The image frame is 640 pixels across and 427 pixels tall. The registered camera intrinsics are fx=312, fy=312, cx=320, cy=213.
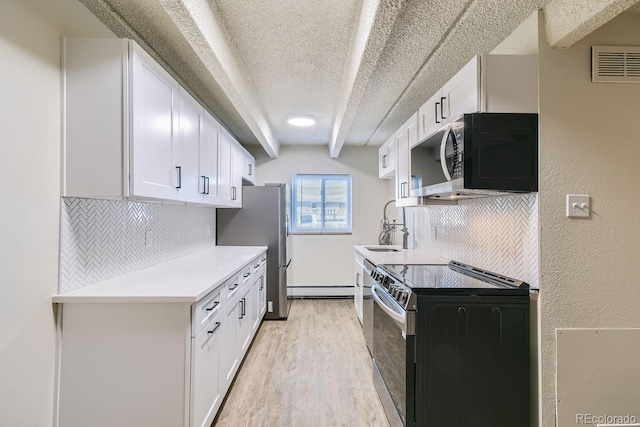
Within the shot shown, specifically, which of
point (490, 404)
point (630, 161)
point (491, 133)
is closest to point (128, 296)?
point (490, 404)

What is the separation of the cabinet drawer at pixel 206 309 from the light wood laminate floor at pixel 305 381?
746mm

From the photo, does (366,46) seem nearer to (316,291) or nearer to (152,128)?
(152,128)

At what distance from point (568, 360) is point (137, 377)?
7.20ft

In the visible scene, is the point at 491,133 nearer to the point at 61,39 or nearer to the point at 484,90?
the point at 484,90

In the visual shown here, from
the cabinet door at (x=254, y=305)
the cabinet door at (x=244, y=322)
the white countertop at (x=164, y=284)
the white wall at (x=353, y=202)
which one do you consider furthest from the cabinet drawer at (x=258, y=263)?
the white wall at (x=353, y=202)

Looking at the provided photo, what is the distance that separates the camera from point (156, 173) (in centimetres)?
180

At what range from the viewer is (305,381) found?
244 centimetres

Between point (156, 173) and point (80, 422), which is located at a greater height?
point (156, 173)

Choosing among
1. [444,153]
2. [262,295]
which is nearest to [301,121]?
[262,295]

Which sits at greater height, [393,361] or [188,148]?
[188,148]

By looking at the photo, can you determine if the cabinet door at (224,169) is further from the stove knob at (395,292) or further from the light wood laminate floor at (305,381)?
the stove knob at (395,292)

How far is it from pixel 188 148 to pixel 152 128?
51cm

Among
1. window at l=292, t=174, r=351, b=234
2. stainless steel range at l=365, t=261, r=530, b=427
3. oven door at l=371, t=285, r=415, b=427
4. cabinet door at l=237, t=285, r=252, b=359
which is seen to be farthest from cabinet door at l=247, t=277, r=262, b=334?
window at l=292, t=174, r=351, b=234

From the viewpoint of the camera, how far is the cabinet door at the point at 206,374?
1559 mm
